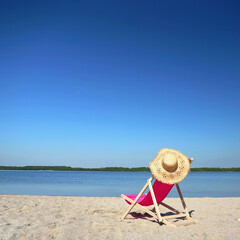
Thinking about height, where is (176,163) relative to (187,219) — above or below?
above

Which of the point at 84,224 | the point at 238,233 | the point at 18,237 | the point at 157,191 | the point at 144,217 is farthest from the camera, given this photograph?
the point at 144,217

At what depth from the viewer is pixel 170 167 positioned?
4.48 meters

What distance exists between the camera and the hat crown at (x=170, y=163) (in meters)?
4.46

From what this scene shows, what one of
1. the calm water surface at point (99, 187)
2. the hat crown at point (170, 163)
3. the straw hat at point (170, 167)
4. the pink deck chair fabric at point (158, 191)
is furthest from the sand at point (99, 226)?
the calm water surface at point (99, 187)

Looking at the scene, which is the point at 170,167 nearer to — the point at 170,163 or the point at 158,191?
the point at 170,163

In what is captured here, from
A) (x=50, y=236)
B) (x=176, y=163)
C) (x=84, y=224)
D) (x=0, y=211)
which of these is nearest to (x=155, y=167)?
(x=176, y=163)

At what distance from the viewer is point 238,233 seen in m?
3.92

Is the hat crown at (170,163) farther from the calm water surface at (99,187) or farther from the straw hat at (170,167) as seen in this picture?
the calm water surface at (99,187)

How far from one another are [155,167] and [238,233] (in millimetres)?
1651

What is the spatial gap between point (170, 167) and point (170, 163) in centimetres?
8

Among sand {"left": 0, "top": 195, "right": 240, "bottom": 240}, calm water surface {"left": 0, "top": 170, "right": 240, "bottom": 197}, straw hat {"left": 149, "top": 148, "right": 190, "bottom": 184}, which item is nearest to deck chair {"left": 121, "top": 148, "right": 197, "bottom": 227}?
straw hat {"left": 149, "top": 148, "right": 190, "bottom": 184}

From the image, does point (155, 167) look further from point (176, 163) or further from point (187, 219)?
point (187, 219)

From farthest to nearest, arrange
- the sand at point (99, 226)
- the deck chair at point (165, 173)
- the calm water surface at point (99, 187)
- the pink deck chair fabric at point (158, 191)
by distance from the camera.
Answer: the calm water surface at point (99, 187) < the pink deck chair fabric at point (158, 191) < the deck chair at point (165, 173) < the sand at point (99, 226)

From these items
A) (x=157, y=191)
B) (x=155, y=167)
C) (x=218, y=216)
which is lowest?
(x=218, y=216)
